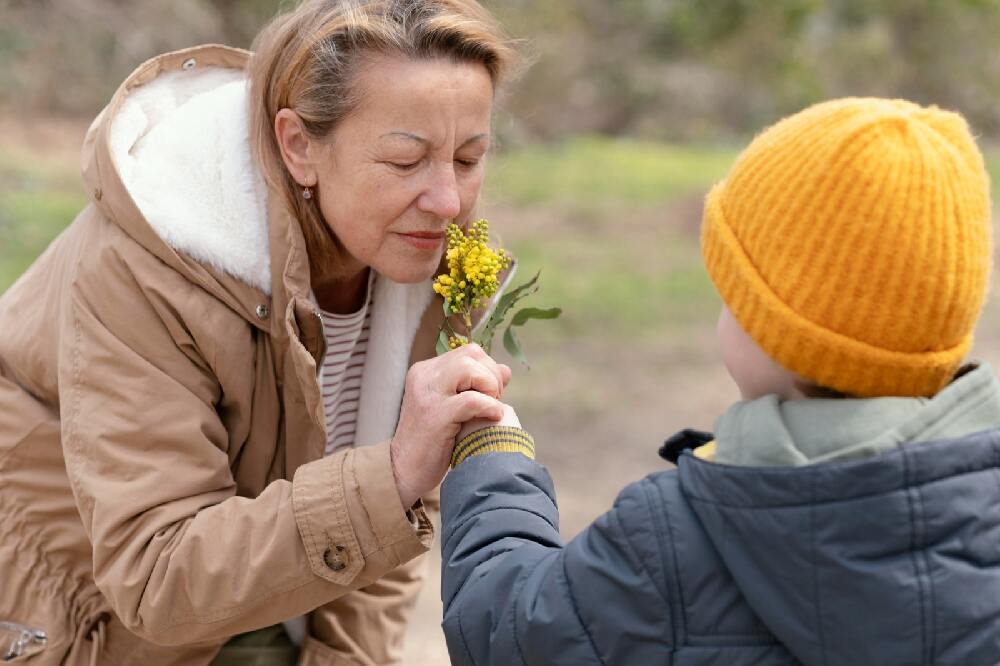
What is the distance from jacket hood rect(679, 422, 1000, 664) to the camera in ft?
5.29

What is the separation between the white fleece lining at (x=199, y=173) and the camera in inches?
95.3

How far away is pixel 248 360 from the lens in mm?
2469

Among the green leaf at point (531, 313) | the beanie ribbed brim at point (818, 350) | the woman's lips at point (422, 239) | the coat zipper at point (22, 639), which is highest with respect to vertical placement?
the woman's lips at point (422, 239)

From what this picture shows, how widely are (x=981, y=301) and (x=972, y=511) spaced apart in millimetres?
305

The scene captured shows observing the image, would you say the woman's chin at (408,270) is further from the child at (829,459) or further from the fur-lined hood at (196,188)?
the child at (829,459)

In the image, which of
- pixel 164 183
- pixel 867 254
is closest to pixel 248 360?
pixel 164 183

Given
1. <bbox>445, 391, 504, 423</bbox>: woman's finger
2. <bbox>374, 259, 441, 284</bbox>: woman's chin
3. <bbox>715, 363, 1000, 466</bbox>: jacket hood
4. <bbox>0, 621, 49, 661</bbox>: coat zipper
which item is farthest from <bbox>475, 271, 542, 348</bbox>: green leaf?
<bbox>0, 621, 49, 661</bbox>: coat zipper

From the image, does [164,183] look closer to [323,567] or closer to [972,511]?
[323,567]

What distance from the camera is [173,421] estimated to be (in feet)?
7.75

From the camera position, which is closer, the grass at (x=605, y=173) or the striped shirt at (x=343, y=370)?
the striped shirt at (x=343, y=370)

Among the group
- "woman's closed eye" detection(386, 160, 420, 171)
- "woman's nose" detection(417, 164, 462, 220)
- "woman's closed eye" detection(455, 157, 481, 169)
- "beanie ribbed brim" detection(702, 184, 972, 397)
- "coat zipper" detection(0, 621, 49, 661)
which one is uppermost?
"woman's closed eye" detection(455, 157, 481, 169)

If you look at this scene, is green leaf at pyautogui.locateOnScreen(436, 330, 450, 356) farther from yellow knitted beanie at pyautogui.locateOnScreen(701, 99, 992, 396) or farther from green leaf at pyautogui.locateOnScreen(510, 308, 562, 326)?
yellow knitted beanie at pyautogui.locateOnScreen(701, 99, 992, 396)

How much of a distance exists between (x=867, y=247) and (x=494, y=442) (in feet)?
2.35

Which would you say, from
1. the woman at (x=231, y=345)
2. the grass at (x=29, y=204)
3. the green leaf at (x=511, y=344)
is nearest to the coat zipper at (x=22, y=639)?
the woman at (x=231, y=345)
